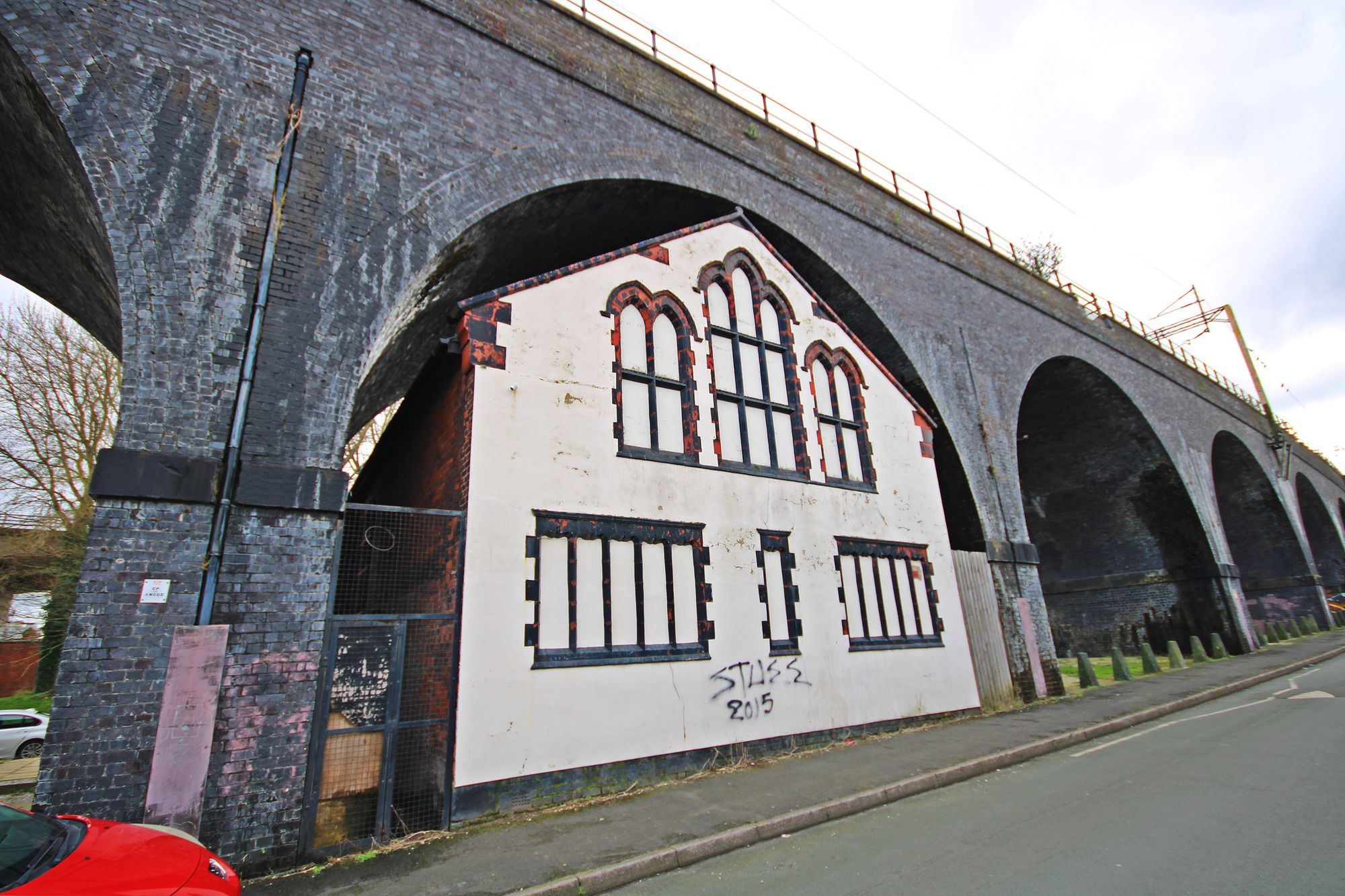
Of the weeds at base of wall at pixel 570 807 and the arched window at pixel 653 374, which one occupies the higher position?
the arched window at pixel 653 374

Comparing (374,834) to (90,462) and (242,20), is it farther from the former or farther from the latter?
(90,462)

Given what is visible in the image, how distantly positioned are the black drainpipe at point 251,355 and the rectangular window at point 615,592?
3.03m

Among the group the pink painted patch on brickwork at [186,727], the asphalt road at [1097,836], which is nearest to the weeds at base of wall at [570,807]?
the pink painted patch on brickwork at [186,727]

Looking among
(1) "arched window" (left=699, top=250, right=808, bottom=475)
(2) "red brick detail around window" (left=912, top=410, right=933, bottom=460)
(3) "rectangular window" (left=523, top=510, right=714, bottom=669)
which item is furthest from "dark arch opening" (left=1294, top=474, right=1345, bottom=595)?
(3) "rectangular window" (left=523, top=510, right=714, bottom=669)

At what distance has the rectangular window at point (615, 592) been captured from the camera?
7.56 m

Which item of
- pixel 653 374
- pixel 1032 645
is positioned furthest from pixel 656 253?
pixel 1032 645

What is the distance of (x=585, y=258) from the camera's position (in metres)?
12.4

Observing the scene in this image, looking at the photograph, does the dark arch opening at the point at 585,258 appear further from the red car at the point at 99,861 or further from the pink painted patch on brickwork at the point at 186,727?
the red car at the point at 99,861

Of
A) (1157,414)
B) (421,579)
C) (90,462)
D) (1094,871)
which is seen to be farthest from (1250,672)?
(90,462)

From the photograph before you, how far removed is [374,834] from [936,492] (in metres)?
11.1

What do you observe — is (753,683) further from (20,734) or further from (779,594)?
(20,734)

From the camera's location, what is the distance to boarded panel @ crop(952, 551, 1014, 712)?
40.1 ft

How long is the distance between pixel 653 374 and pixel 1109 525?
817 inches

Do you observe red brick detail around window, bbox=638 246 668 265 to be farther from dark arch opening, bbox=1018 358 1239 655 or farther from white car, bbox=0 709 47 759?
white car, bbox=0 709 47 759
